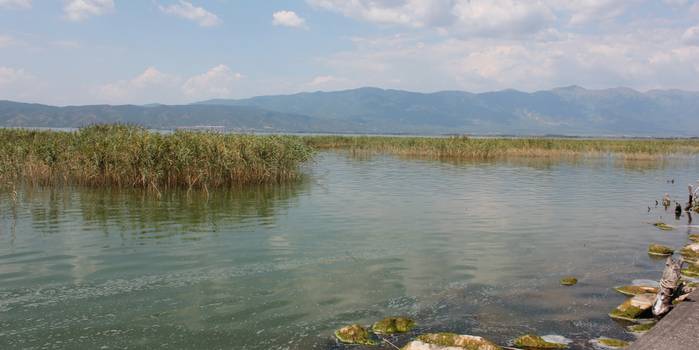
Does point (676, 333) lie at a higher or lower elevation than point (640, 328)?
higher

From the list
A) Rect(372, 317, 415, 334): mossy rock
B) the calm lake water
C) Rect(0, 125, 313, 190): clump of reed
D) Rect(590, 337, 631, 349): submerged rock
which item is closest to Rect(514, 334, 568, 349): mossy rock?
the calm lake water

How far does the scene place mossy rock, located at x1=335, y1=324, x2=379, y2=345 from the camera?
403 inches

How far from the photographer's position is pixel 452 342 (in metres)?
9.77

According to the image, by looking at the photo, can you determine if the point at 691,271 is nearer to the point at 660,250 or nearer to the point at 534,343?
the point at 660,250

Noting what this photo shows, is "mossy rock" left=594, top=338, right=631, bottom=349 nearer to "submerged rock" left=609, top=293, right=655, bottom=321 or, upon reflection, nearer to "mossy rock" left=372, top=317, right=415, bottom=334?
"submerged rock" left=609, top=293, right=655, bottom=321

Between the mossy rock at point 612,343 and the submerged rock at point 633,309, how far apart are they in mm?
1673

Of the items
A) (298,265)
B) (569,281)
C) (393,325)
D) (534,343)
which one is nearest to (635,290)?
(569,281)

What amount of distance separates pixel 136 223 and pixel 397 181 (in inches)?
869

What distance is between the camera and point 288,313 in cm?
1191

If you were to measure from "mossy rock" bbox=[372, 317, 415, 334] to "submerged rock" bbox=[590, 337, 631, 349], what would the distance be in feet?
12.2

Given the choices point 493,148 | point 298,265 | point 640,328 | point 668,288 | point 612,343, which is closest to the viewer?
point 612,343

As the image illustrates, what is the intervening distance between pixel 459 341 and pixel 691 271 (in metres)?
9.93

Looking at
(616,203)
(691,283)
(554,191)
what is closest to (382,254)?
(691,283)

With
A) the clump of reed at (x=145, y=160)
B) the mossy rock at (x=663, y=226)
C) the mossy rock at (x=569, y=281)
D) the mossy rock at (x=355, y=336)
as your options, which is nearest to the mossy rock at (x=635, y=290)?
the mossy rock at (x=569, y=281)
